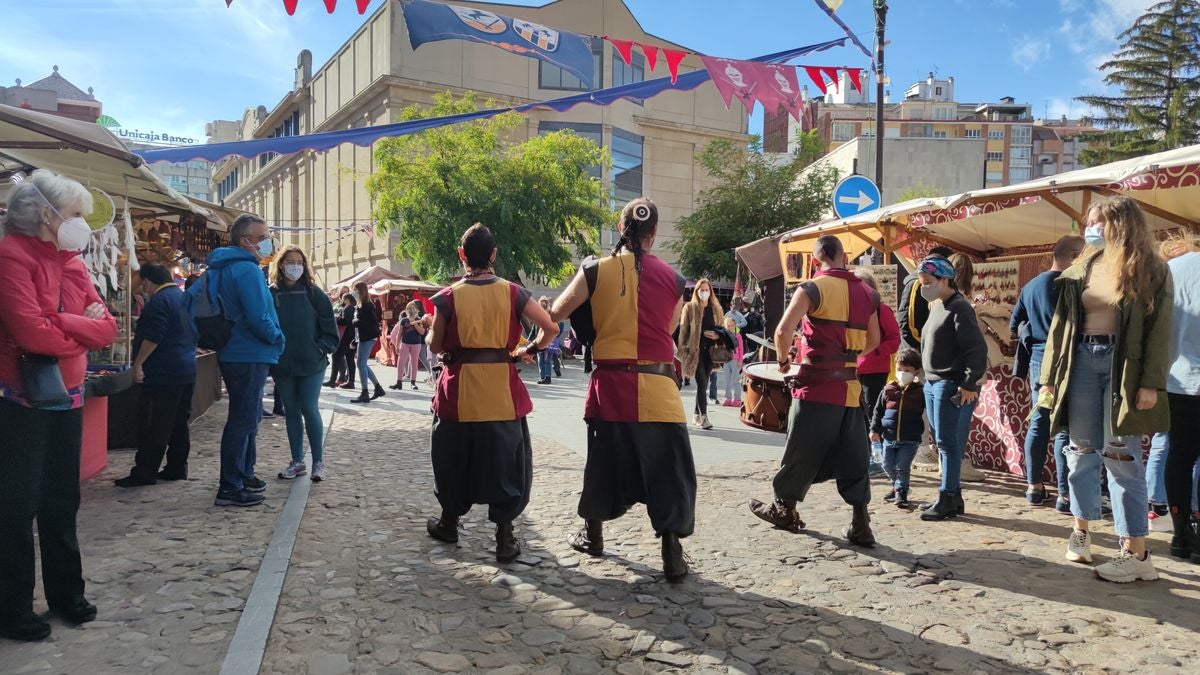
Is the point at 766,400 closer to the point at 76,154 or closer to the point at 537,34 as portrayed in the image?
the point at 537,34

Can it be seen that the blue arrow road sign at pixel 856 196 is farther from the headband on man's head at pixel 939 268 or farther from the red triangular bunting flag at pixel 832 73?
the headband on man's head at pixel 939 268

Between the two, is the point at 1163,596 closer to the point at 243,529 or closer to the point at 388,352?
the point at 243,529

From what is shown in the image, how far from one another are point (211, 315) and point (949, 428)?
505 cm

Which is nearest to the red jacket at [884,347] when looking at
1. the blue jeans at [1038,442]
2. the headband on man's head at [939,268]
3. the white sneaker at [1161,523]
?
the headband on man's head at [939,268]

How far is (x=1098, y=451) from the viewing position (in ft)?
14.4

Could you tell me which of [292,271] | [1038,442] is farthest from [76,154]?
→ [1038,442]

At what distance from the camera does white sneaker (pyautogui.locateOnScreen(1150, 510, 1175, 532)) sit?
5289mm

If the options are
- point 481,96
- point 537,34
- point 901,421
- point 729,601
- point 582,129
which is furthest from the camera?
point 582,129

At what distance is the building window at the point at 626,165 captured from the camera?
37.3 m

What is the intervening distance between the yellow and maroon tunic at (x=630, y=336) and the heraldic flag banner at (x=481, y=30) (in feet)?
21.9

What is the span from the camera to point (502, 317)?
4.60m

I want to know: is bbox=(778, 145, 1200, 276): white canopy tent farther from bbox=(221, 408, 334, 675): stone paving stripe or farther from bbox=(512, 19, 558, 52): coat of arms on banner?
bbox=(221, 408, 334, 675): stone paving stripe

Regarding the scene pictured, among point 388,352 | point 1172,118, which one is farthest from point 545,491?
point 1172,118

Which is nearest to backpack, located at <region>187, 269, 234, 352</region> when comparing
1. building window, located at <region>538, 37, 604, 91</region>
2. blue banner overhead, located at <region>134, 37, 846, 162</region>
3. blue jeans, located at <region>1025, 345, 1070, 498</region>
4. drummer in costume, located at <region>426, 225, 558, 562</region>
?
drummer in costume, located at <region>426, 225, 558, 562</region>
